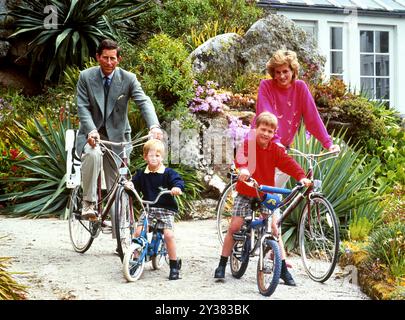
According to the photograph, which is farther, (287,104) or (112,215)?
(112,215)

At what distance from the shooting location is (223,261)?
5.66 meters

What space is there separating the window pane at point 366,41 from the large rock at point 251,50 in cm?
455

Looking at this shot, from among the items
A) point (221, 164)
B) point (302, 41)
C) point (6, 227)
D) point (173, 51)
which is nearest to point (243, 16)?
point (302, 41)

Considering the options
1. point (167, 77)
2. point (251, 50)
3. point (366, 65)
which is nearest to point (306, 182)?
point (167, 77)

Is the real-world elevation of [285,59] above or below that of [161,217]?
above

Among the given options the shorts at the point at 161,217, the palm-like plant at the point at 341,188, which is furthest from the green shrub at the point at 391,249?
the shorts at the point at 161,217

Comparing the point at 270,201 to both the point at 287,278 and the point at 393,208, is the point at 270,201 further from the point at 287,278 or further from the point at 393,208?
the point at 393,208

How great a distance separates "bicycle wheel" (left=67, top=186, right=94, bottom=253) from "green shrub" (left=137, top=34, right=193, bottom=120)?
3.23 metres

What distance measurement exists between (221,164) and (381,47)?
8.21 m

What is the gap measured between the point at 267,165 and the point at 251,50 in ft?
21.8

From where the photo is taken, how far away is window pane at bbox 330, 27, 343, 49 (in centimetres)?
1627

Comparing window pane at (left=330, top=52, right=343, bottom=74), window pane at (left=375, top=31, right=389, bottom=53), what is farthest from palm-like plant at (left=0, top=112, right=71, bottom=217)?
window pane at (left=375, top=31, right=389, bottom=53)

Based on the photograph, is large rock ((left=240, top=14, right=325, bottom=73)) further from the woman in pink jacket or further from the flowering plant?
the woman in pink jacket

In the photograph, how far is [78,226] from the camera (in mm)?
7082
